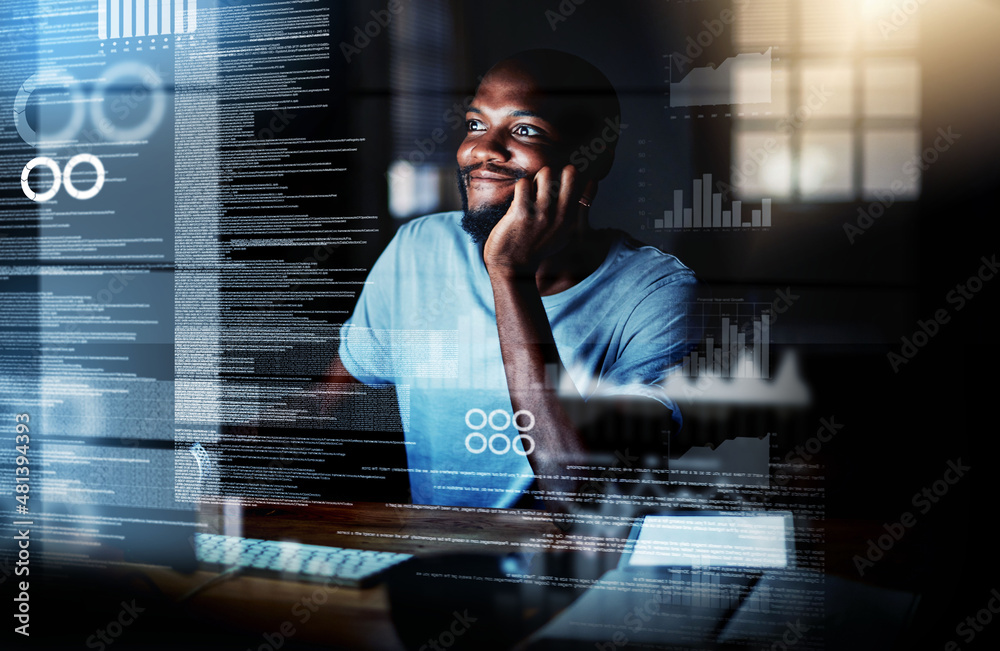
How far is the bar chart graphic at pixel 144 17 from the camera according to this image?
167cm

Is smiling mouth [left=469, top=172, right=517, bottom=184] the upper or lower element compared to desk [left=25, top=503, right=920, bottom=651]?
upper

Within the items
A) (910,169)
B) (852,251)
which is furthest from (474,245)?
(910,169)

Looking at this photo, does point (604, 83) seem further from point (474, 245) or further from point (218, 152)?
point (218, 152)

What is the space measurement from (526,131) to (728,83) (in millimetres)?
434

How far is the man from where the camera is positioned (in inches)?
57.4

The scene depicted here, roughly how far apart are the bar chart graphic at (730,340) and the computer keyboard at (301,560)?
2.63 feet

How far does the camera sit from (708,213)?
4.66 ft

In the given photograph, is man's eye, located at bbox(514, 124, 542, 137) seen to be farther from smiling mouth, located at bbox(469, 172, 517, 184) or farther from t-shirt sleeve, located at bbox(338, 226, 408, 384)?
t-shirt sleeve, located at bbox(338, 226, 408, 384)

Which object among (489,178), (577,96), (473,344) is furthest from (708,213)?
(473,344)

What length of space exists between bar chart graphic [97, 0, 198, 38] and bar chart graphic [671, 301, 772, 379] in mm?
1405

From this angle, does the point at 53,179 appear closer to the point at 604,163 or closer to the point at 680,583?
the point at 604,163

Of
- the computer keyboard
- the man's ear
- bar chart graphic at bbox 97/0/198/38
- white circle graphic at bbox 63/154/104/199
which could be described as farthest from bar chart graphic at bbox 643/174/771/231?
white circle graphic at bbox 63/154/104/199

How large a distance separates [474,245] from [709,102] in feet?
1.92

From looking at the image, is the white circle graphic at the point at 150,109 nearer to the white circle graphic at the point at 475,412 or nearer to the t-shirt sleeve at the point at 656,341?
the white circle graphic at the point at 475,412
